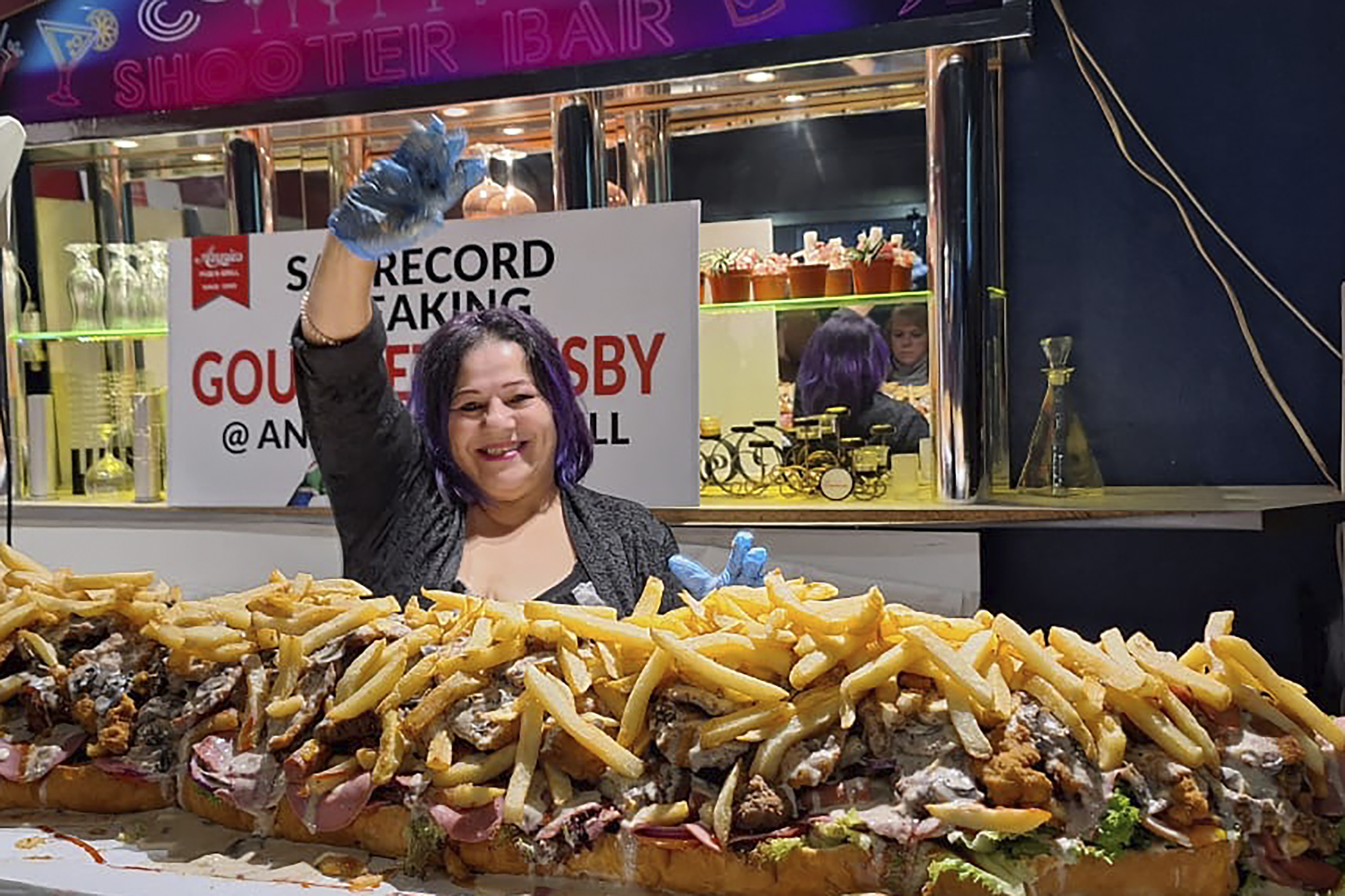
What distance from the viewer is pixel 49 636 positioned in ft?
4.57

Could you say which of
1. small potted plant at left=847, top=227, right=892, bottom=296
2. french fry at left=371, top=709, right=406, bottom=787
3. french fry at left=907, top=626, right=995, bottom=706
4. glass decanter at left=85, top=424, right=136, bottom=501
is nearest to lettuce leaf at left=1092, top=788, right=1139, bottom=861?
french fry at left=907, top=626, right=995, bottom=706

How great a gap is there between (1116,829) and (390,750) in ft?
2.03

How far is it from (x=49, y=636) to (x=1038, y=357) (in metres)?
3.03

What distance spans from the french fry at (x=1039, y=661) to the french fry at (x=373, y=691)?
55cm

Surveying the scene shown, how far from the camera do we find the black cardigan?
7.36 ft

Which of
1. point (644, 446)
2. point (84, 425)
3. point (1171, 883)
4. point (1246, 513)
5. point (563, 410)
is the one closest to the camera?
point (1171, 883)

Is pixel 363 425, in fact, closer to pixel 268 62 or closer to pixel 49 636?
pixel 49 636

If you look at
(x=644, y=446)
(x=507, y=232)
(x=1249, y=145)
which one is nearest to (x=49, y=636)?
(x=644, y=446)

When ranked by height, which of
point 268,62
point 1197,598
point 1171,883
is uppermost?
point 268,62

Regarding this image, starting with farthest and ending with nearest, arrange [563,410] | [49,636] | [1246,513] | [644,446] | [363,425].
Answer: [644,446] < [1246,513] < [563,410] < [363,425] < [49,636]

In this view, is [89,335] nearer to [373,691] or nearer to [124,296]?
[124,296]

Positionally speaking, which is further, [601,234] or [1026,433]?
[1026,433]

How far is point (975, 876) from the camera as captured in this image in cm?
95

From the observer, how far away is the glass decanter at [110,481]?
4.36m
